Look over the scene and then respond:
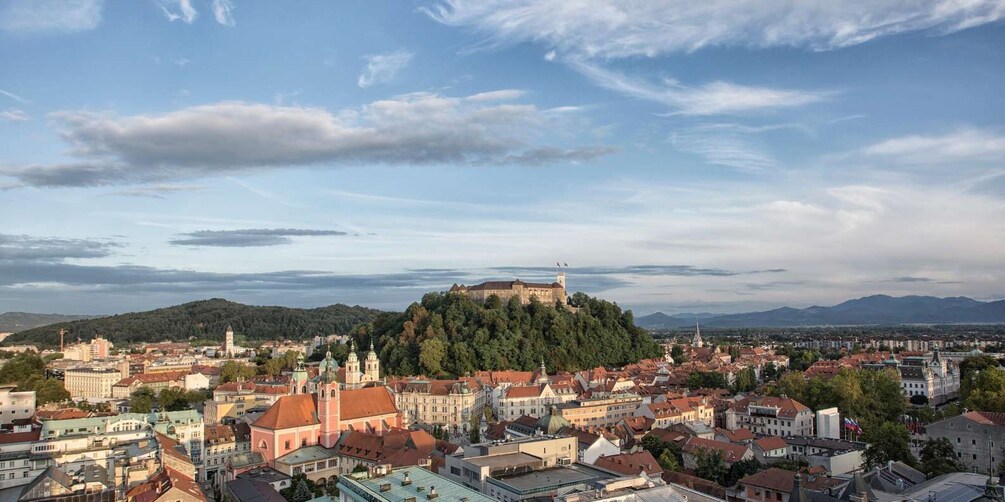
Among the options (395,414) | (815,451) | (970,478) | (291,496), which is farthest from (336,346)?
(970,478)

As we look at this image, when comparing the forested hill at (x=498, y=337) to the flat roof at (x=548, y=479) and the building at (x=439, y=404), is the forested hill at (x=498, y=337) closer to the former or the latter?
the building at (x=439, y=404)

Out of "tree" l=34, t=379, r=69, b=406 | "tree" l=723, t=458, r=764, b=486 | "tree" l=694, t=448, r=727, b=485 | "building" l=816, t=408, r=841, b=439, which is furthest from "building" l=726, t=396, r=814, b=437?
"tree" l=34, t=379, r=69, b=406

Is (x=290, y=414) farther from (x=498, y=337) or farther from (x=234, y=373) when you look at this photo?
(x=234, y=373)

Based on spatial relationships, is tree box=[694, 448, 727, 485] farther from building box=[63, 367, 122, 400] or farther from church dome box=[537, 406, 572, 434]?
building box=[63, 367, 122, 400]

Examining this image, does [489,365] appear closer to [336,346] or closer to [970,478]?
[336,346]

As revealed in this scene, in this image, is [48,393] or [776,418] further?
[48,393]

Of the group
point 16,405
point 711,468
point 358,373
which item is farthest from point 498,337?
point 711,468

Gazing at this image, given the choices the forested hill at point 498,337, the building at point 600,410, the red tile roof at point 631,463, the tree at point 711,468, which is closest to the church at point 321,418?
the building at point 600,410
